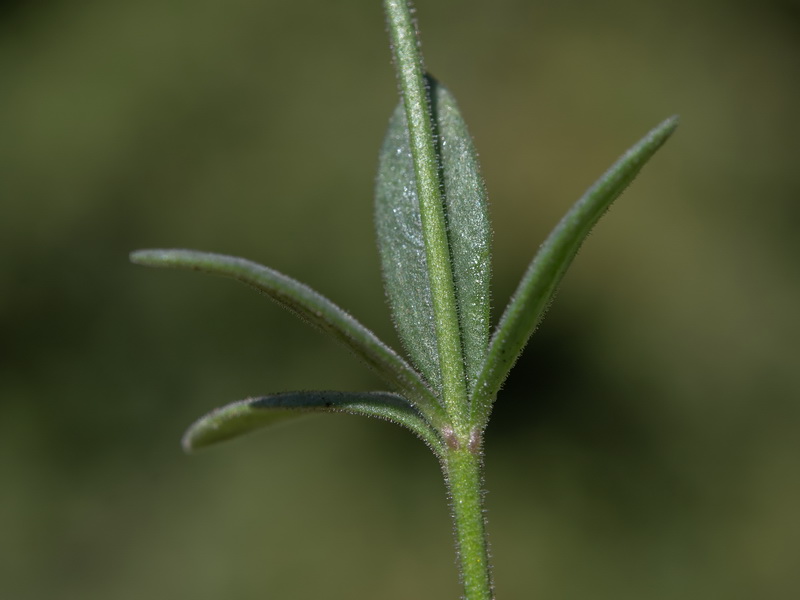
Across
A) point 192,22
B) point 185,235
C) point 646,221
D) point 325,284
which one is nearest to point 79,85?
point 192,22

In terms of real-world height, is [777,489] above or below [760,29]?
below

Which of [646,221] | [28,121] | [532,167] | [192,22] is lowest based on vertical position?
[646,221]

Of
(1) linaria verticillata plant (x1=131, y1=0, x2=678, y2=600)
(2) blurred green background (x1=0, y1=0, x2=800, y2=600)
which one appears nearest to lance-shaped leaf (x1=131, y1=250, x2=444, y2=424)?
(1) linaria verticillata plant (x1=131, y1=0, x2=678, y2=600)

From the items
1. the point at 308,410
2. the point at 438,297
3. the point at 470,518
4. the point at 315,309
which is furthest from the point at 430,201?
the point at 470,518

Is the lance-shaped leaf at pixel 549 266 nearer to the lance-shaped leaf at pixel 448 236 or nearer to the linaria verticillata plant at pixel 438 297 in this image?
the linaria verticillata plant at pixel 438 297

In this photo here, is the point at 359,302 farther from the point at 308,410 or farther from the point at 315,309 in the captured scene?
the point at 315,309

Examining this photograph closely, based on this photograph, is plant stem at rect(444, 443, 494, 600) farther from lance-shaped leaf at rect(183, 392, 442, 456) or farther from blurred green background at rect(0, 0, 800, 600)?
blurred green background at rect(0, 0, 800, 600)

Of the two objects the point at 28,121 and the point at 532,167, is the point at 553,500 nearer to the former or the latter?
the point at 532,167
